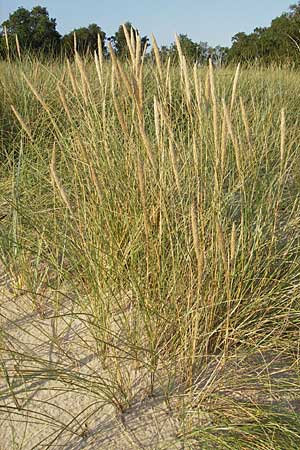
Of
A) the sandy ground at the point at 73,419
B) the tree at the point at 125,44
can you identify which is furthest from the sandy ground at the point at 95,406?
the tree at the point at 125,44

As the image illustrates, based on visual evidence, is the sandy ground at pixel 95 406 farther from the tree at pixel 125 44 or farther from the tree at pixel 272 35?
the tree at pixel 272 35

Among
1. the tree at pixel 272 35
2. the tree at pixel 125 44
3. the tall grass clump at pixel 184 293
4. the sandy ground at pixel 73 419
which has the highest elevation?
the tree at pixel 272 35

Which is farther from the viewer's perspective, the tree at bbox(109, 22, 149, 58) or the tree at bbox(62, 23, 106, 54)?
the tree at bbox(62, 23, 106, 54)

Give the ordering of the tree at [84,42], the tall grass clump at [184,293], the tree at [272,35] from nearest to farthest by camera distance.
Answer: the tall grass clump at [184,293] → the tree at [84,42] → the tree at [272,35]

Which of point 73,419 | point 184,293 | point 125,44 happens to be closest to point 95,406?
point 73,419

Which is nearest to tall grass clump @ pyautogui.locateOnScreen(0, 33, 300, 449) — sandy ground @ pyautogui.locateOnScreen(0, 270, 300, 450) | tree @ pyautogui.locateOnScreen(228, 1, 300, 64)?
sandy ground @ pyautogui.locateOnScreen(0, 270, 300, 450)

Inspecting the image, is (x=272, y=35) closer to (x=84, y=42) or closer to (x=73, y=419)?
(x=84, y=42)

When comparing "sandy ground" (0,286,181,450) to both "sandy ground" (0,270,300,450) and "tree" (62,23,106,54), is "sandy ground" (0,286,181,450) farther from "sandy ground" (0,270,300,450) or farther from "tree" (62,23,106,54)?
"tree" (62,23,106,54)

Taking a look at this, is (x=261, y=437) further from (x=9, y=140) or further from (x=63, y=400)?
(x=9, y=140)

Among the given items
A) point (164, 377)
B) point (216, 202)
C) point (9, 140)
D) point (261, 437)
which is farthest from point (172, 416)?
point (9, 140)

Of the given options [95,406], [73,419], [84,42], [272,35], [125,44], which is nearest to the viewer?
[73,419]

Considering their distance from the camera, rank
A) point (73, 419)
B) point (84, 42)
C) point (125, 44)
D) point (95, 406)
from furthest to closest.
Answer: point (84, 42)
point (125, 44)
point (95, 406)
point (73, 419)

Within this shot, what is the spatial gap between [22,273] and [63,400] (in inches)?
19.4

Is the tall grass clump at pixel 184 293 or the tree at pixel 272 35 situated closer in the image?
the tall grass clump at pixel 184 293
